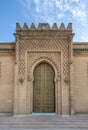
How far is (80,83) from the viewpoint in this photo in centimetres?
959

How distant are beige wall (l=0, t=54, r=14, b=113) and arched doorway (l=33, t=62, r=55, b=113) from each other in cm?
123

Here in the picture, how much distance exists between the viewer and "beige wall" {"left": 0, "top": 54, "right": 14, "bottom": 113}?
951 cm

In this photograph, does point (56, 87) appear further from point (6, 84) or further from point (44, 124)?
point (6, 84)

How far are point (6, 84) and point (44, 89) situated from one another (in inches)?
78.2

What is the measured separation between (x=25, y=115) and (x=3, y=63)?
291cm

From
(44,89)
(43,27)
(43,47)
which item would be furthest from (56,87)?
(43,27)

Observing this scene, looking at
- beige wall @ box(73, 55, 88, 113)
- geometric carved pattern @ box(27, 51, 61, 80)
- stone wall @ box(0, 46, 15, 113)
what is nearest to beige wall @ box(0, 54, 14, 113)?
stone wall @ box(0, 46, 15, 113)

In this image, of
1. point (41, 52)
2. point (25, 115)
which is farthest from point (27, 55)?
point (25, 115)

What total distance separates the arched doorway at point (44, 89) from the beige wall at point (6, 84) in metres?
1.23

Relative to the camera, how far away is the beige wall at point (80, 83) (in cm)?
946

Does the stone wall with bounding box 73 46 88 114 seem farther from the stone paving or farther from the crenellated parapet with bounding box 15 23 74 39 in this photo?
the stone paving

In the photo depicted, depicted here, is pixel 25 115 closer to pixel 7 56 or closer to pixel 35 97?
pixel 35 97

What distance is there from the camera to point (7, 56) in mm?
9766

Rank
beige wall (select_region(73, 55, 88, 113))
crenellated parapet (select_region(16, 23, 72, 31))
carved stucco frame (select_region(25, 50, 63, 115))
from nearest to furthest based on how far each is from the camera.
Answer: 1. carved stucco frame (select_region(25, 50, 63, 115))
2. crenellated parapet (select_region(16, 23, 72, 31))
3. beige wall (select_region(73, 55, 88, 113))
